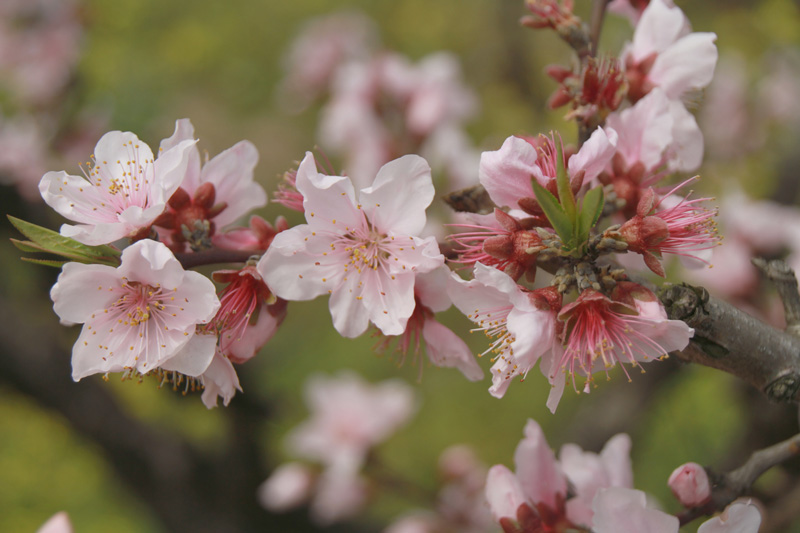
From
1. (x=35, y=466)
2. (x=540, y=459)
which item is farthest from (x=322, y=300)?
(x=540, y=459)

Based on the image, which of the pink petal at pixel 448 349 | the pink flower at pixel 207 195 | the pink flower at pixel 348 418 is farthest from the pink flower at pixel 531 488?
the pink flower at pixel 348 418

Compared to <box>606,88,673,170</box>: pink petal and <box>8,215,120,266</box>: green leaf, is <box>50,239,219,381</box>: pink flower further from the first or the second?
<box>606,88,673,170</box>: pink petal

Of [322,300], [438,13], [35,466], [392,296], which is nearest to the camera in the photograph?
[392,296]

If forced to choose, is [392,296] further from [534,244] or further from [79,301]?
[79,301]

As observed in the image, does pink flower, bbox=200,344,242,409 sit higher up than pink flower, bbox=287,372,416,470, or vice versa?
pink flower, bbox=200,344,242,409

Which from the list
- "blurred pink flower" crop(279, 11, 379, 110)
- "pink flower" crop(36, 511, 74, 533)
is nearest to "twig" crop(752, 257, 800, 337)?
"pink flower" crop(36, 511, 74, 533)

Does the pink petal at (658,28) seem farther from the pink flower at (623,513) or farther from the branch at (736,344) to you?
the pink flower at (623,513)

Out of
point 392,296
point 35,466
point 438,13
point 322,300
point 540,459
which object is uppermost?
point 392,296
